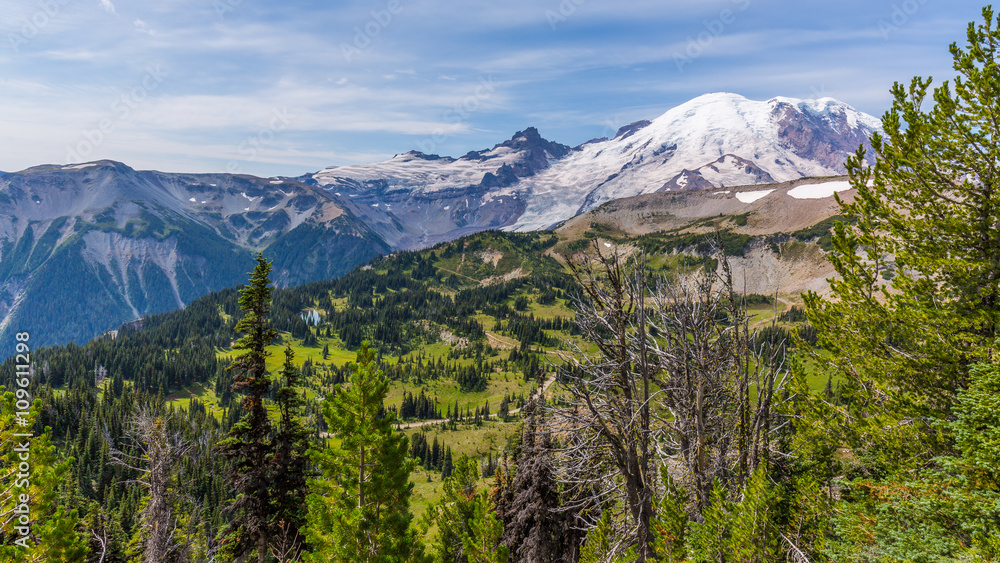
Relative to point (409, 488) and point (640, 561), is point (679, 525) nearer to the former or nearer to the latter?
point (640, 561)

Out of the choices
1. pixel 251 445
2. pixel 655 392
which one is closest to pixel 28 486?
pixel 251 445

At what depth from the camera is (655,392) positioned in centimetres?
1336

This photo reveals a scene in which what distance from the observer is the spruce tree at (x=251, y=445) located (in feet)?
75.1

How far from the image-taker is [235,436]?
23391 mm

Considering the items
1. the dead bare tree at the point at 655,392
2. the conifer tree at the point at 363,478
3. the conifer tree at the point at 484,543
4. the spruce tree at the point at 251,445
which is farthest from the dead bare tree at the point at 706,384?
the spruce tree at the point at 251,445

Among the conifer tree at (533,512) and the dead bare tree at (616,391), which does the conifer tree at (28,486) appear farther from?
the conifer tree at (533,512)

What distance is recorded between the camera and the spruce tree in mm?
22891

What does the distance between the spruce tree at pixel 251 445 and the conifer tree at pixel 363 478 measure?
632 cm

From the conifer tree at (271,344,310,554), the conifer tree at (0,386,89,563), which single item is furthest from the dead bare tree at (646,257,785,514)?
the conifer tree at (0,386,89,563)

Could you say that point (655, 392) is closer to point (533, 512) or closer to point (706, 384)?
point (706, 384)

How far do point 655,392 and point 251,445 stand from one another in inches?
772

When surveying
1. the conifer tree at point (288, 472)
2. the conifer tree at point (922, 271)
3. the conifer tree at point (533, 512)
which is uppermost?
the conifer tree at point (922, 271)

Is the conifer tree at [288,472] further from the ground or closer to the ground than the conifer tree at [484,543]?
further from the ground

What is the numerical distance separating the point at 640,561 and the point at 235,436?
64.1ft
